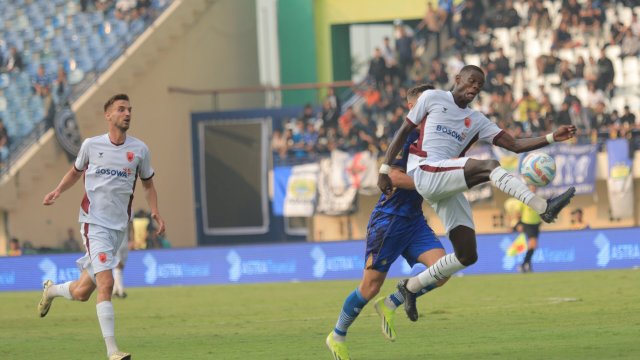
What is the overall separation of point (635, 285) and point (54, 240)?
22.0 m

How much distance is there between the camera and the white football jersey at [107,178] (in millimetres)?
12148

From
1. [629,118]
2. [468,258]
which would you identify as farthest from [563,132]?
[629,118]

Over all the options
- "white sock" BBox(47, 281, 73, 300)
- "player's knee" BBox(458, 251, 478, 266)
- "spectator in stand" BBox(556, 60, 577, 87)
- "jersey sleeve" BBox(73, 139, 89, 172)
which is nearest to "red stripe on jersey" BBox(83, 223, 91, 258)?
"jersey sleeve" BBox(73, 139, 89, 172)

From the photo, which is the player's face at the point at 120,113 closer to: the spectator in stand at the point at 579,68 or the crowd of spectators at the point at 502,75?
the crowd of spectators at the point at 502,75

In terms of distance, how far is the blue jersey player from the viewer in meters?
11.3

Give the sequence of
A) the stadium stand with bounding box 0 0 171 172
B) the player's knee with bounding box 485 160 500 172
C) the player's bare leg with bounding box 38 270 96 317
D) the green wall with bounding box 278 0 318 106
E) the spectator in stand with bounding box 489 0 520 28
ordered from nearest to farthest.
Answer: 1. the player's knee with bounding box 485 160 500 172
2. the player's bare leg with bounding box 38 270 96 317
3. the spectator in stand with bounding box 489 0 520 28
4. the stadium stand with bounding box 0 0 171 172
5. the green wall with bounding box 278 0 318 106

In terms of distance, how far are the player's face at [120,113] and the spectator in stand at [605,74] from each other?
2422 centimetres

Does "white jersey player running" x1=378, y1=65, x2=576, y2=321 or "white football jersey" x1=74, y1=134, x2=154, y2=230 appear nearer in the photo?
"white jersey player running" x1=378, y1=65, x2=576, y2=321

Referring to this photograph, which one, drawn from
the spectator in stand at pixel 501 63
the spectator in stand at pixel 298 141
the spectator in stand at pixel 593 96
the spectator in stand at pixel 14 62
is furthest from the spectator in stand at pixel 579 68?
the spectator in stand at pixel 14 62

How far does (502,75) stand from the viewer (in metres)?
35.4

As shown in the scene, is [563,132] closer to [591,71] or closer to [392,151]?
[392,151]

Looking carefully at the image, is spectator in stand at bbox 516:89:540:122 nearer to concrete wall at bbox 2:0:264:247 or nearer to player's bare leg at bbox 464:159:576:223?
concrete wall at bbox 2:0:264:247

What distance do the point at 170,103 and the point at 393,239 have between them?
30917mm

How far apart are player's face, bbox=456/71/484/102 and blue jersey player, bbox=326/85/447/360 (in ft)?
1.99
